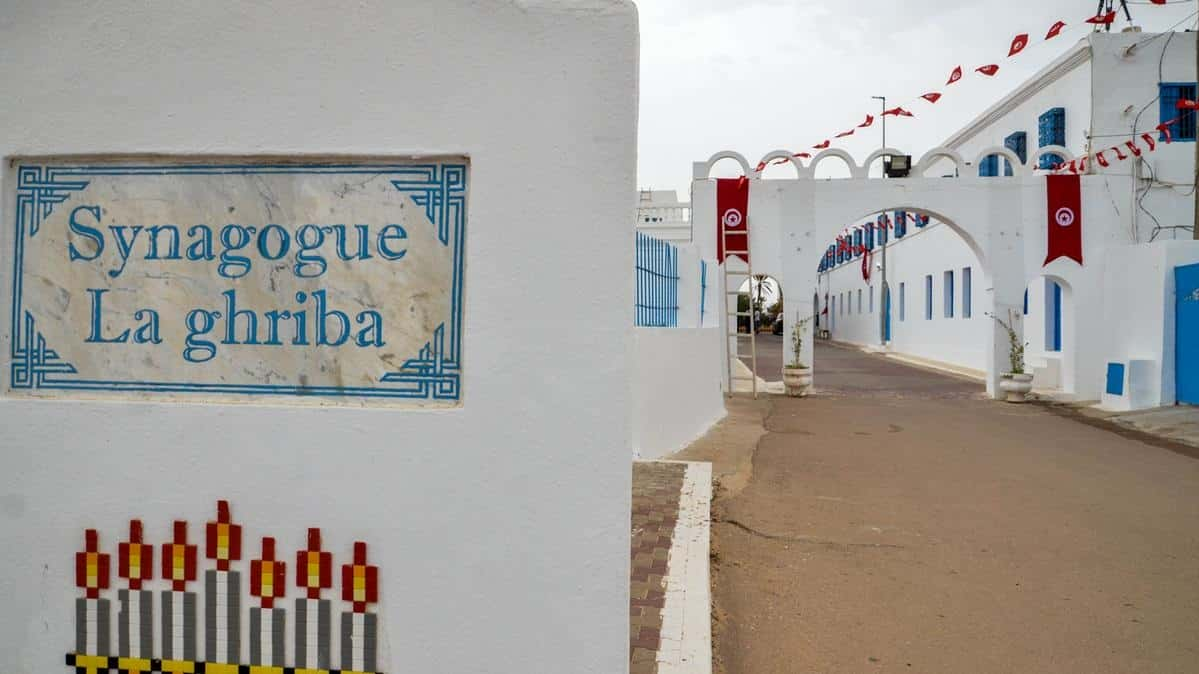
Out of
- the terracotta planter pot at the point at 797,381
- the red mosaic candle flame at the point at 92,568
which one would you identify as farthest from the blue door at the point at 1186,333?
the red mosaic candle flame at the point at 92,568

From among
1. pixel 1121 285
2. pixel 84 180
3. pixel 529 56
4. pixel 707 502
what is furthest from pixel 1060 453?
pixel 84 180

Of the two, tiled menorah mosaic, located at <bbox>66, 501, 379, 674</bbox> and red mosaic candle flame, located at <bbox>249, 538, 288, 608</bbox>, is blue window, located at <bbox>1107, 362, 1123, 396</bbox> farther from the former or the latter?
red mosaic candle flame, located at <bbox>249, 538, 288, 608</bbox>

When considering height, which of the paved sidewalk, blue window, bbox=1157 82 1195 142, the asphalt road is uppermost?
blue window, bbox=1157 82 1195 142

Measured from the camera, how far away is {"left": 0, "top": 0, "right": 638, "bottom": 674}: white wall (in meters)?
2.29

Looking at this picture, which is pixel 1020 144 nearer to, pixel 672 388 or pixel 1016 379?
pixel 1016 379

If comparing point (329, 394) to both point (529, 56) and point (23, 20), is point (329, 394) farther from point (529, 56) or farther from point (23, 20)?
point (23, 20)

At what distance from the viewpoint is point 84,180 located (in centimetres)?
248

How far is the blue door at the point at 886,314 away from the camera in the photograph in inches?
1118

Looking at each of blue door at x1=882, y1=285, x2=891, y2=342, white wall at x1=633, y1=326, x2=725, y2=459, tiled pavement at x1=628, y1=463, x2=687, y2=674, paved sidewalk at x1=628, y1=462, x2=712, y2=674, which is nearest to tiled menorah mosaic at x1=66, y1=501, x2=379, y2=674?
tiled pavement at x1=628, y1=463, x2=687, y2=674

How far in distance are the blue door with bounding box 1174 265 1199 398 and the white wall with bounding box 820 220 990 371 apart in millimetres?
6106

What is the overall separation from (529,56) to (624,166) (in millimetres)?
416

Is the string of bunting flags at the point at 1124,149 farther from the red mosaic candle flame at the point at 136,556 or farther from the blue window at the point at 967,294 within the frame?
the red mosaic candle flame at the point at 136,556

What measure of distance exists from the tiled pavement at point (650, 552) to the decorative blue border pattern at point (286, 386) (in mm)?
1015

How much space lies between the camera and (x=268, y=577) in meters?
2.37
